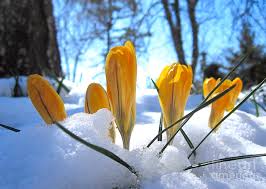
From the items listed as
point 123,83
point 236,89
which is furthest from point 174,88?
point 236,89

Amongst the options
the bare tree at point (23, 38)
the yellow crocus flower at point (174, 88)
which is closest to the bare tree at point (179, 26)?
→ the bare tree at point (23, 38)

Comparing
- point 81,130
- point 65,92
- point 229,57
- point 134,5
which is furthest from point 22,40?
point 229,57

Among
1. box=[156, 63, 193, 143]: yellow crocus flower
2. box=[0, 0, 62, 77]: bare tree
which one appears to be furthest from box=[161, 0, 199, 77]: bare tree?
box=[156, 63, 193, 143]: yellow crocus flower

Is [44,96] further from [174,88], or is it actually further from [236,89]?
[236,89]

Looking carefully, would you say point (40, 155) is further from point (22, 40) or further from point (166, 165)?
point (22, 40)

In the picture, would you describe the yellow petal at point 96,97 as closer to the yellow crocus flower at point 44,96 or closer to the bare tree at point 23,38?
the yellow crocus flower at point 44,96

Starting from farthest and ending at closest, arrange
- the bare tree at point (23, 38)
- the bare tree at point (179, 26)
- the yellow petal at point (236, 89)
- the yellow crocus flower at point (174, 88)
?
the bare tree at point (179, 26) → the bare tree at point (23, 38) → the yellow petal at point (236, 89) → the yellow crocus flower at point (174, 88)

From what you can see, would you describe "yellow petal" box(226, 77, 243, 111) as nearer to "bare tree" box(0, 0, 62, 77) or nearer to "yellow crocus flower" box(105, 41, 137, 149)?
"yellow crocus flower" box(105, 41, 137, 149)
